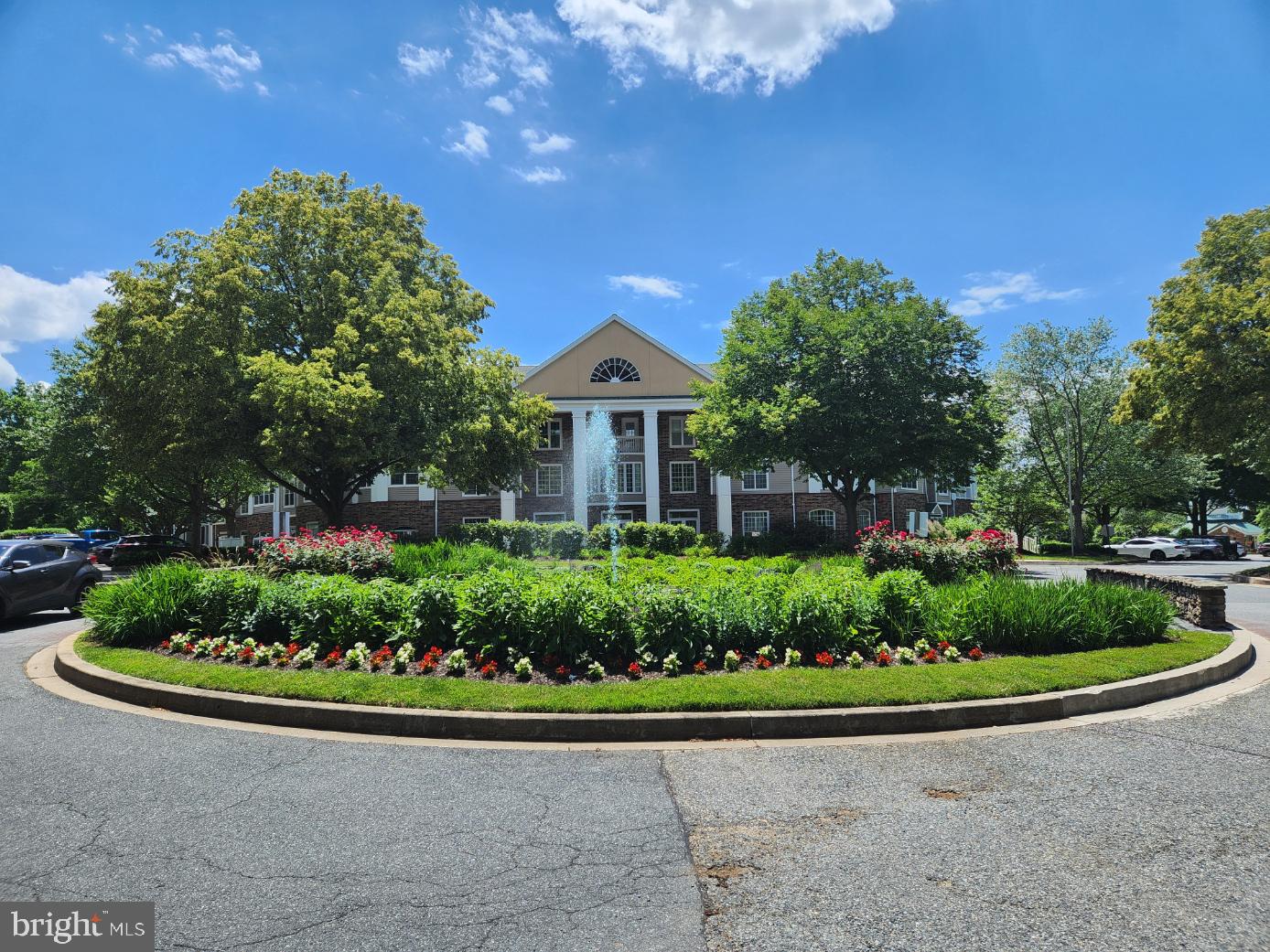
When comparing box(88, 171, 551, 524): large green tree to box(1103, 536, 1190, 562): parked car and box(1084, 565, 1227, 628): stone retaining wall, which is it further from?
box(1103, 536, 1190, 562): parked car

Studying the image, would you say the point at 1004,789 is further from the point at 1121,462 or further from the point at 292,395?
the point at 1121,462

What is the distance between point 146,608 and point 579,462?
31.7 meters

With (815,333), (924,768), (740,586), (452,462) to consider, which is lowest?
(924,768)

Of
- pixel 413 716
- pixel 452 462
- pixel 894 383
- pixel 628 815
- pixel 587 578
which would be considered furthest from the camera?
pixel 894 383

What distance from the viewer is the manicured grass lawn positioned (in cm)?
619

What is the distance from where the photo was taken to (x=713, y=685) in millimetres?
6637

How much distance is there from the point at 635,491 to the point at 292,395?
23661 mm

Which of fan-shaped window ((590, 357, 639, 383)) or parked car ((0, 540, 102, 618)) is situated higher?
fan-shaped window ((590, 357, 639, 383))

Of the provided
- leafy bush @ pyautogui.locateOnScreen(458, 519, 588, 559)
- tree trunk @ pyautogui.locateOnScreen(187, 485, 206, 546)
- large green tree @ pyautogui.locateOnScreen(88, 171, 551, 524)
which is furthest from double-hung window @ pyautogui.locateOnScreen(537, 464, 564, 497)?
tree trunk @ pyautogui.locateOnScreen(187, 485, 206, 546)

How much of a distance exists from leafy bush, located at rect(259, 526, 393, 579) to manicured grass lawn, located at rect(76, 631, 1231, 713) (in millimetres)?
4773

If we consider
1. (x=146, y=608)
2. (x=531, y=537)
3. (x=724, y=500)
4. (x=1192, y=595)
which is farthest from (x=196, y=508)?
(x=1192, y=595)

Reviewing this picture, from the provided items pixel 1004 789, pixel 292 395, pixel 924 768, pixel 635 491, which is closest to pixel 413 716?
pixel 924 768

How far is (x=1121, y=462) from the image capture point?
4172cm

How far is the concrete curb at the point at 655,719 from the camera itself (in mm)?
5883
